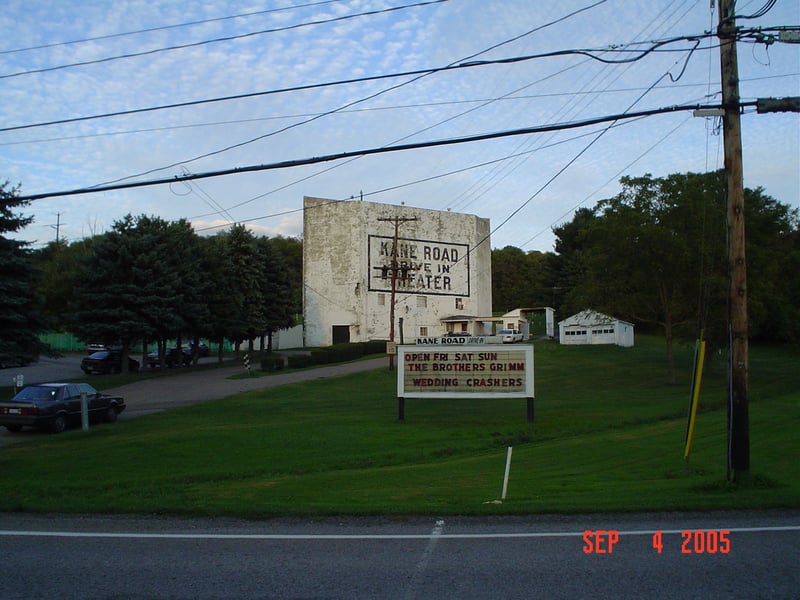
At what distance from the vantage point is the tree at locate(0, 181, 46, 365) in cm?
3061

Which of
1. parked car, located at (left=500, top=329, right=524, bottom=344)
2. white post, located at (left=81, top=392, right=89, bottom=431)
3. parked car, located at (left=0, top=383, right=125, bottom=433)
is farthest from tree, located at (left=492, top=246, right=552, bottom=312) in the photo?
white post, located at (left=81, top=392, right=89, bottom=431)

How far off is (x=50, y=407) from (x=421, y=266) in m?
50.4

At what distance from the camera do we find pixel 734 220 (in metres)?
11.8

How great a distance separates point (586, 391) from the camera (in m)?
32.7

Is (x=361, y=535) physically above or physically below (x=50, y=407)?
below

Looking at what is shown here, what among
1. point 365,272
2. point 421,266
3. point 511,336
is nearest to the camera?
point 511,336

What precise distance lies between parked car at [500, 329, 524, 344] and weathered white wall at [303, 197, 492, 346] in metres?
7.80

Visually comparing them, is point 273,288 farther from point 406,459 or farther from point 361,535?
point 361,535

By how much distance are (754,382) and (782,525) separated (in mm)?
29477

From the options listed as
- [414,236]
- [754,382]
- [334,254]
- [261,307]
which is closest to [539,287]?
[414,236]

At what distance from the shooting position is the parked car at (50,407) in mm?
20953

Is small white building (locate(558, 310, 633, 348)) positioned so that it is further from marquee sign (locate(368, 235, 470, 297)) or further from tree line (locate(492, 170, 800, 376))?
tree line (locate(492, 170, 800, 376))

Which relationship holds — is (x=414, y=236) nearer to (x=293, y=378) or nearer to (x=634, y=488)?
(x=293, y=378)

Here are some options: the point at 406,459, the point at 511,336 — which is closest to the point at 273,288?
the point at 511,336
